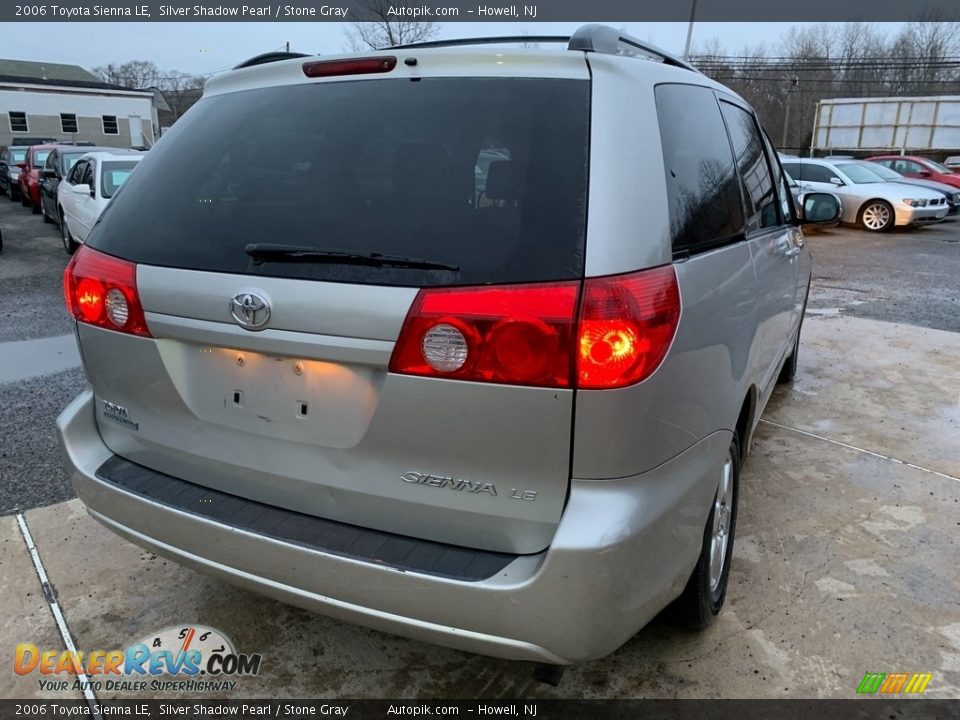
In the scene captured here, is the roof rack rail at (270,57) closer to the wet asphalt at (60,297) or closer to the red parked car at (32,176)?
the wet asphalt at (60,297)

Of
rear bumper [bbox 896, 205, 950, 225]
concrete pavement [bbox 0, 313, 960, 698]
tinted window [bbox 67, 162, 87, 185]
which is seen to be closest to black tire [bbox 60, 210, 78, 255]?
tinted window [bbox 67, 162, 87, 185]

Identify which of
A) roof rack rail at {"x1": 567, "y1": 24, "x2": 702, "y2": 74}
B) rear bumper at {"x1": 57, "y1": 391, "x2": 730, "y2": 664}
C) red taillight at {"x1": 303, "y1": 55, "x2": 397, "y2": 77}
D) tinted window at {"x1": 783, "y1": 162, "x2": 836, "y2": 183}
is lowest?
tinted window at {"x1": 783, "y1": 162, "x2": 836, "y2": 183}

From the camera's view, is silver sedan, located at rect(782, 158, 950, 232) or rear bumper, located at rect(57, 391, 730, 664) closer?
rear bumper, located at rect(57, 391, 730, 664)

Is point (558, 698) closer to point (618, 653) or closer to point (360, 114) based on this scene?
point (618, 653)

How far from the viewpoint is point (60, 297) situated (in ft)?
26.3

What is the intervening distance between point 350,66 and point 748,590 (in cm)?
239

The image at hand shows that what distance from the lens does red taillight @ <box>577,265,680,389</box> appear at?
64.8 inches

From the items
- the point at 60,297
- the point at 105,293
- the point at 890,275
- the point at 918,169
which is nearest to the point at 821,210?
the point at 105,293

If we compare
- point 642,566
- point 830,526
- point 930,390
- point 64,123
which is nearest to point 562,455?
point 642,566

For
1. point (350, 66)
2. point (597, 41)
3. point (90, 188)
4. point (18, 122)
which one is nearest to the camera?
point (597, 41)

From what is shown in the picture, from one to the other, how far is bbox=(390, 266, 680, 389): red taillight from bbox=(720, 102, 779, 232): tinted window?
1.33 meters

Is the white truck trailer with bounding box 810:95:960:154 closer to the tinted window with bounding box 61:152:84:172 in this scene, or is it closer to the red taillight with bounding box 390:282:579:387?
the tinted window with bounding box 61:152:84:172

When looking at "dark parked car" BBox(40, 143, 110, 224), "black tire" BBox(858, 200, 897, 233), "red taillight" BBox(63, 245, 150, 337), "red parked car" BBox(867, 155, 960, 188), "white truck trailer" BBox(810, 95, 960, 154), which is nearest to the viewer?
"red taillight" BBox(63, 245, 150, 337)

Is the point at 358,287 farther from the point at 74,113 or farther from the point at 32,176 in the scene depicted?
the point at 74,113
